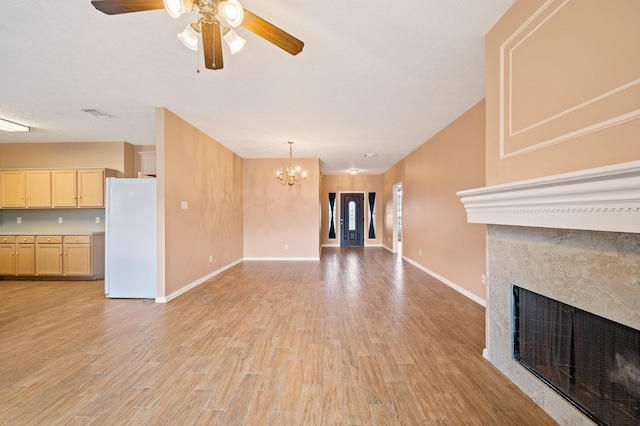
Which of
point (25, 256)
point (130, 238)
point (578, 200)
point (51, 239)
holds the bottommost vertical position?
point (25, 256)

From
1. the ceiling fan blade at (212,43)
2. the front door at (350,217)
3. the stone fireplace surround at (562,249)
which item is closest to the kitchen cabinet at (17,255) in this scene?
the ceiling fan blade at (212,43)

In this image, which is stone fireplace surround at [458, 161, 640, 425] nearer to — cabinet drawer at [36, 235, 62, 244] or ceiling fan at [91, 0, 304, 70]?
ceiling fan at [91, 0, 304, 70]

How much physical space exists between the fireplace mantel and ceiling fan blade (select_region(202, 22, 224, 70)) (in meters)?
2.06

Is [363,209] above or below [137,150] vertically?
below

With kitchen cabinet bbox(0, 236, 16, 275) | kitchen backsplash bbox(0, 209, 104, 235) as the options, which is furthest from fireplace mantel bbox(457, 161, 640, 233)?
kitchen cabinet bbox(0, 236, 16, 275)

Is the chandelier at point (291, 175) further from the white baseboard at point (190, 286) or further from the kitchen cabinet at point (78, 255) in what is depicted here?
the kitchen cabinet at point (78, 255)

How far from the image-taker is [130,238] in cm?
389

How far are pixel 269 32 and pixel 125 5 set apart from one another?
791 mm

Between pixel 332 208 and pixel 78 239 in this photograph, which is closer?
pixel 78 239

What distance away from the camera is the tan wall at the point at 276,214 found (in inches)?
283

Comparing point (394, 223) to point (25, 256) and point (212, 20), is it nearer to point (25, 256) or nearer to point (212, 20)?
point (212, 20)

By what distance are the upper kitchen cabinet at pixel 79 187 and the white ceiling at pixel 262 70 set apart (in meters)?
0.75

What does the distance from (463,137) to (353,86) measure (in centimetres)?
192

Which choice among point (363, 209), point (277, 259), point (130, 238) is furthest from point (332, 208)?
point (130, 238)
